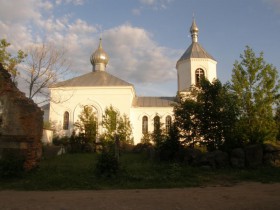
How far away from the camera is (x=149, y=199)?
738 cm

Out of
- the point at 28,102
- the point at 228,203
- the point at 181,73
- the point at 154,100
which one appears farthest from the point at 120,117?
the point at 228,203

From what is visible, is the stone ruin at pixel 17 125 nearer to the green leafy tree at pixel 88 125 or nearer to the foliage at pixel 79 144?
the foliage at pixel 79 144

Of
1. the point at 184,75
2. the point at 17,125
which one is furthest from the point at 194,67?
the point at 17,125

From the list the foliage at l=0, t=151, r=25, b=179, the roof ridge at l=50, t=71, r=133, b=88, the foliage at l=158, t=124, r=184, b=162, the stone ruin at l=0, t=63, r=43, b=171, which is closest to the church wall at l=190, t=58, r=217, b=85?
the roof ridge at l=50, t=71, r=133, b=88

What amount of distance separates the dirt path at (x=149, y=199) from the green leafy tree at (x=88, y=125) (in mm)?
17350

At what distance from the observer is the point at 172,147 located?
15328 millimetres

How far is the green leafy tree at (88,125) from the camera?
25969mm

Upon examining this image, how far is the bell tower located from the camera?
33.6 metres

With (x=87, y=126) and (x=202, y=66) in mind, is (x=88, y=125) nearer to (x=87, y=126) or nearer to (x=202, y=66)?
(x=87, y=126)

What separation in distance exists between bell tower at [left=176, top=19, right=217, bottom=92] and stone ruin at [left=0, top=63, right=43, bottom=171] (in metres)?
23.6

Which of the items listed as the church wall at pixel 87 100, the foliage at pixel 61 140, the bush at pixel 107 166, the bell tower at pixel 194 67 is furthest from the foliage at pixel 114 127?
the bush at pixel 107 166

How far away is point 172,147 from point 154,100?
18334 millimetres

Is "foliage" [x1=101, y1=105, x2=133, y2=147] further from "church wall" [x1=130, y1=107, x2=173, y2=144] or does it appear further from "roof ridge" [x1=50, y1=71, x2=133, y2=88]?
"roof ridge" [x1=50, y1=71, x2=133, y2=88]

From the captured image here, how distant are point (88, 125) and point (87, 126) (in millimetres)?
136
